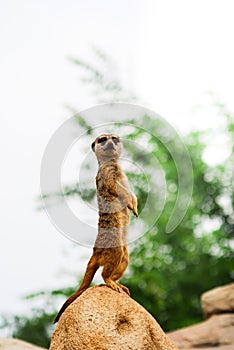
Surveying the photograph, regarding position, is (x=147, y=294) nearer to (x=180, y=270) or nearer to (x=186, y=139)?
(x=180, y=270)

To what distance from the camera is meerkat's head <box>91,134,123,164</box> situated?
10.6ft

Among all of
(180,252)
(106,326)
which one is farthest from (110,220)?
(180,252)

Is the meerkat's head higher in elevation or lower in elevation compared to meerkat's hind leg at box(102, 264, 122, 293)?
higher

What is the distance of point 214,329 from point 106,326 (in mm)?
2744

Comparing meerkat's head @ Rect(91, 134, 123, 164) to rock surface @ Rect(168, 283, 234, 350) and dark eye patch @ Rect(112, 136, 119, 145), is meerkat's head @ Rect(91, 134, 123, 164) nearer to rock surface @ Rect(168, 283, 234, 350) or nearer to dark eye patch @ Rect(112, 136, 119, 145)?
dark eye patch @ Rect(112, 136, 119, 145)

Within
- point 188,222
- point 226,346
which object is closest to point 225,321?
point 226,346

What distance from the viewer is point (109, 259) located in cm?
307

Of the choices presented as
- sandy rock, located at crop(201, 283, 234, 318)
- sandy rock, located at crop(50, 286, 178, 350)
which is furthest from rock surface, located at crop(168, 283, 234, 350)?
sandy rock, located at crop(50, 286, 178, 350)

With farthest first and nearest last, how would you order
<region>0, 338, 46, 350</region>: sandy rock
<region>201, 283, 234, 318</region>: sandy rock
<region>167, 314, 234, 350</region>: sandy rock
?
<region>201, 283, 234, 318</region>: sandy rock → <region>167, 314, 234, 350</region>: sandy rock → <region>0, 338, 46, 350</region>: sandy rock

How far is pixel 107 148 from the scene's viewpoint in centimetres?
322

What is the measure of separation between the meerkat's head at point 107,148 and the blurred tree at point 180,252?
181 inches

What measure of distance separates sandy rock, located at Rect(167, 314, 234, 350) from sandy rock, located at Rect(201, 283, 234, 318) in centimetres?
20

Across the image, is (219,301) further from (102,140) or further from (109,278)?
(102,140)

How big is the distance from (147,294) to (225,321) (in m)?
Result: 2.55
